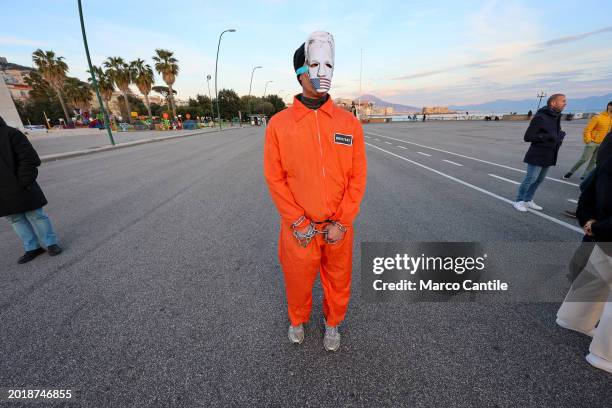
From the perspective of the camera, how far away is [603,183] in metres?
1.71

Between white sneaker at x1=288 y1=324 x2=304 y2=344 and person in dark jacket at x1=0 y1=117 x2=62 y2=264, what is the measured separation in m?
3.49

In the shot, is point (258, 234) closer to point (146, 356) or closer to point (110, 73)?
point (146, 356)

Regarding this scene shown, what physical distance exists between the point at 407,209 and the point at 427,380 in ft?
10.9

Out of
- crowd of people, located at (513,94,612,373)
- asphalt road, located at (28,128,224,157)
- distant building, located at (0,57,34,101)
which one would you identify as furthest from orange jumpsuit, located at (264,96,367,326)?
distant building, located at (0,57,34,101)

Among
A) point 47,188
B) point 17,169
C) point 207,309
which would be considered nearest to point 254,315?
point 207,309

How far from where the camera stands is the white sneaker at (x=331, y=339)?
1947 mm

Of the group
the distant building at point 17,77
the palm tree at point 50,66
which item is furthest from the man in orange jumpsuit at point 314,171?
the distant building at point 17,77

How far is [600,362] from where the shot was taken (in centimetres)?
176

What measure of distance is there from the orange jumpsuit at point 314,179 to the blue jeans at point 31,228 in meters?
3.48

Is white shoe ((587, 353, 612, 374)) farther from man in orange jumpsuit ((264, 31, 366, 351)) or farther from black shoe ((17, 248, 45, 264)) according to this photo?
black shoe ((17, 248, 45, 264))

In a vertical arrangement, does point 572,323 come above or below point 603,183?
below

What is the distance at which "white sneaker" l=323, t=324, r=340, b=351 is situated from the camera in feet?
6.39

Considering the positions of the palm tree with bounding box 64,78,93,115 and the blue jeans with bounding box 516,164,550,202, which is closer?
the blue jeans with bounding box 516,164,550,202

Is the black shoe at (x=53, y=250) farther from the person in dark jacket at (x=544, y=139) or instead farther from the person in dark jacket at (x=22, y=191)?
the person in dark jacket at (x=544, y=139)
